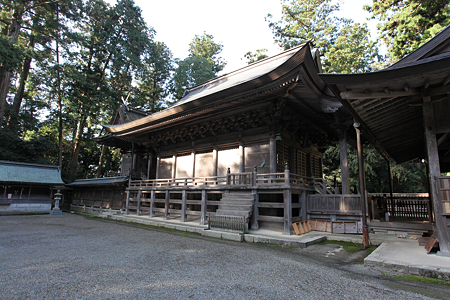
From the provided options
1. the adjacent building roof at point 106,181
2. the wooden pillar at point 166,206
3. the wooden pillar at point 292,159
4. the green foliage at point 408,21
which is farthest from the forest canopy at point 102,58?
the wooden pillar at point 166,206

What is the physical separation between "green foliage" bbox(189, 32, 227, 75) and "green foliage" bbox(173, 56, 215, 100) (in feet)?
19.8

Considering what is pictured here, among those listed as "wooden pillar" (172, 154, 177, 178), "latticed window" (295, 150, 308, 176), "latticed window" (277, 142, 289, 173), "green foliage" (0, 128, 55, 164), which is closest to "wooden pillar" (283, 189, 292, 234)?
"latticed window" (277, 142, 289, 173)

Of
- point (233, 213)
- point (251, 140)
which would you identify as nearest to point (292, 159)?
point (251, 140)

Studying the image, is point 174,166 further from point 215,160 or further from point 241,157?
point 241,157

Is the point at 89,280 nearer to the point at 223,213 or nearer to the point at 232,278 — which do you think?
the point at 232,278

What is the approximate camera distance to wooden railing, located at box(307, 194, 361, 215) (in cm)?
918

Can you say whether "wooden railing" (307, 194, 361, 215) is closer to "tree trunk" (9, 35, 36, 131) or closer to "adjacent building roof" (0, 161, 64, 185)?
"adjacent building roof" (0, 161, 64, 185)

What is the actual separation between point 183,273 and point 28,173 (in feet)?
74.1

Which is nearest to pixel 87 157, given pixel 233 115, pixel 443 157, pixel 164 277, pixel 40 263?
pixel 233 115

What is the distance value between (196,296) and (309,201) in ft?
25.6

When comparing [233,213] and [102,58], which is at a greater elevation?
[102,58]

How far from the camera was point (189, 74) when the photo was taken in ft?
110

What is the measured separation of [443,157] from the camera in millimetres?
9555

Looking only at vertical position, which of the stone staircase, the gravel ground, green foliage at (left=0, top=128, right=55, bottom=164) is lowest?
the gravel ground
